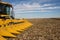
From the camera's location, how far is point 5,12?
15.7 metres

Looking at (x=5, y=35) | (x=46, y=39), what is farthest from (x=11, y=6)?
(x=5, y=35)

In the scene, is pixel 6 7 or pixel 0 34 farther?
pixel 6 7

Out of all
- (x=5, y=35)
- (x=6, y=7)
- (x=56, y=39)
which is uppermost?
(x=6, y=7)

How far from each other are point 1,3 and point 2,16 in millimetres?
1532

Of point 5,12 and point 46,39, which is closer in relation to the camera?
point 46,39

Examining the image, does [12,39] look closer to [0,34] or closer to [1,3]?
[0,34]

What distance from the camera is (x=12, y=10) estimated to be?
655 inches

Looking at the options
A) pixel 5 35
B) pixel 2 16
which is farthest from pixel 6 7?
pixel 5 35

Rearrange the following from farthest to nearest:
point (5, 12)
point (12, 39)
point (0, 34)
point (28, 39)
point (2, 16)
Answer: point (5, 12)
point (2, 16)
point (28, 39)
point (12, 39)
point (0, 34)

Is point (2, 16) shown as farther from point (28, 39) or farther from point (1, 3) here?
point (28, 39)

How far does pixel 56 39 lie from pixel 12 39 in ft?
8.46

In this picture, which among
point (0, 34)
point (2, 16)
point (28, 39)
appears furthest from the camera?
point (2, 16)

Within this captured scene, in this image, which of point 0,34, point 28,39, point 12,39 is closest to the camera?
point 0,34

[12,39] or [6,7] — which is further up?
[6,7]
